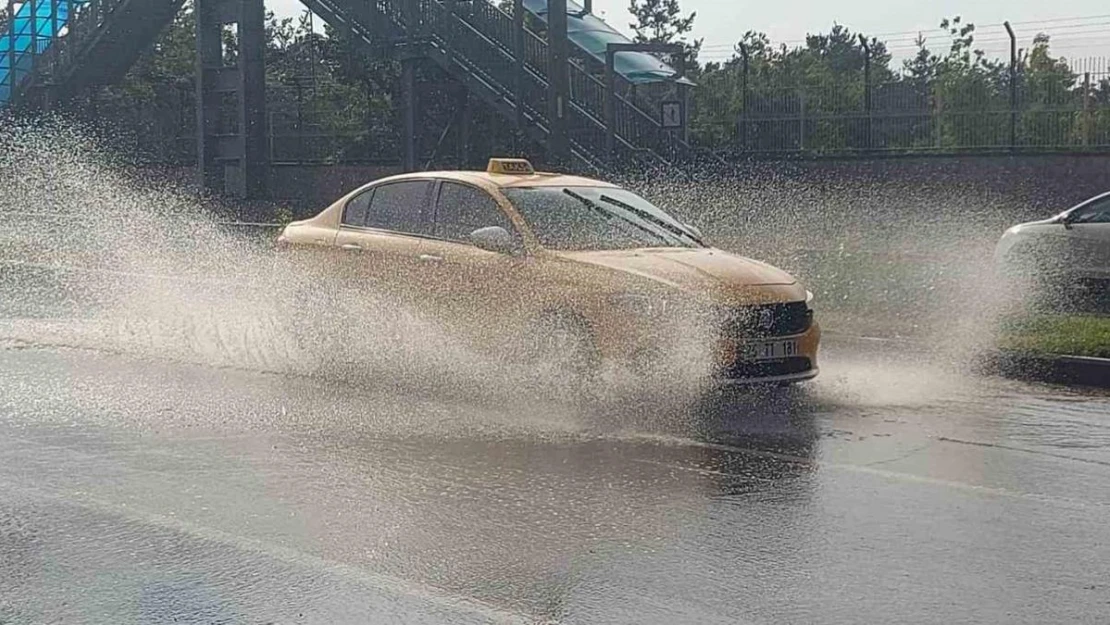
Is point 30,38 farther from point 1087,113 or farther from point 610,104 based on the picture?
point 1087,113

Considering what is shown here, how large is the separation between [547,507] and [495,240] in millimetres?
3904

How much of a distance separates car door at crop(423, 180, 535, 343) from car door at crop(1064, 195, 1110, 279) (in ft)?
27.9

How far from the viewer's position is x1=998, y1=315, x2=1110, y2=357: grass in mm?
12544

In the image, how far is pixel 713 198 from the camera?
1088 inches

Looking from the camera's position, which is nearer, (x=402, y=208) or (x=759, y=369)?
(x=759, y=369)

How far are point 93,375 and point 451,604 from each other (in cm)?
Answer: 698

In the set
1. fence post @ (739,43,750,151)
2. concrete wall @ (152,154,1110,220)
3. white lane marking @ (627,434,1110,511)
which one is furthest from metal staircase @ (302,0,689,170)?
white lane marking @ (627,434,1110,511)

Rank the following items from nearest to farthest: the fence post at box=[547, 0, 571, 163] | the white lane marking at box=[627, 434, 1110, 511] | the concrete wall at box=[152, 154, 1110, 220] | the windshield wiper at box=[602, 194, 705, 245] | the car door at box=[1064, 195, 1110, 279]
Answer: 1. the white lane marking at box=[627, 434, 1110, 511]
2. the windshield wiper at box=[602, 194, 705, 245]
3. the car door at box=[1064, 195, 1110, 279]
4. the fence post at box=[547, 0, 571, 163]
5. the concrete wall at box=[152, 154, 1110, 220]

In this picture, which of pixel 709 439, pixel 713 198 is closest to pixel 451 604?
pixel 709 439

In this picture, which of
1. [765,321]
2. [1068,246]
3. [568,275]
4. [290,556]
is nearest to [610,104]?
[1068,246]

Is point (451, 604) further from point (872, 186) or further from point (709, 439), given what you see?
point (872, 186)

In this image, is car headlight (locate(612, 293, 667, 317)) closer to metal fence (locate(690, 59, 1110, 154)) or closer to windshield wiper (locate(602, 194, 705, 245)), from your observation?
windshield wiper (locate(602, 194, 705, 245))

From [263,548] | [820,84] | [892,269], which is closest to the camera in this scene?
[263,548]

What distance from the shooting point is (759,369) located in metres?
10.2
